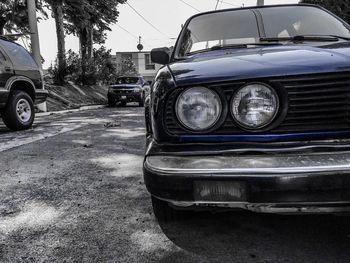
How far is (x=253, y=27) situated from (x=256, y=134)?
1579mm

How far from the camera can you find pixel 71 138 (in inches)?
259

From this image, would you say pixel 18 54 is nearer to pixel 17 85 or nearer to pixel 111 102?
pixel 17 85

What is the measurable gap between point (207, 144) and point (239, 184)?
0.28 m

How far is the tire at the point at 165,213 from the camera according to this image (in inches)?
96.4

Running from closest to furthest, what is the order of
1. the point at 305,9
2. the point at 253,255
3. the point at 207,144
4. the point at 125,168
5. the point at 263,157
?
the point at 263,157, the point at 207,144, the point at 253,255, the point at 305,9, the point at 125,168

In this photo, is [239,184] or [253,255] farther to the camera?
[253,255]

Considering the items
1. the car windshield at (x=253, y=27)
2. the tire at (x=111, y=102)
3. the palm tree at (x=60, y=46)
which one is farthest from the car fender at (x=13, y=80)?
the palm tree at (x=60, y=46)

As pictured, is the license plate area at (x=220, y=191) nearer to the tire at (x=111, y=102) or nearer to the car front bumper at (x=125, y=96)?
the car front bumper at (x=125, y=96)

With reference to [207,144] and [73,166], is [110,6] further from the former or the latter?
[207,144]

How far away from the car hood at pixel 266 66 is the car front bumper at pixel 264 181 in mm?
413

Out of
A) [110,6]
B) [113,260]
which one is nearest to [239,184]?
[113,260]

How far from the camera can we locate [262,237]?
2.36 m

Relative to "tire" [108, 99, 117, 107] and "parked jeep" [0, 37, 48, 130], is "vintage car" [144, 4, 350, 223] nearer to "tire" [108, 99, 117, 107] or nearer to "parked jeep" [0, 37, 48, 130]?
"parked jeep" [0, 37, 48, 130]

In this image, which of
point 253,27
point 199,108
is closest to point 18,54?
point 253,27
